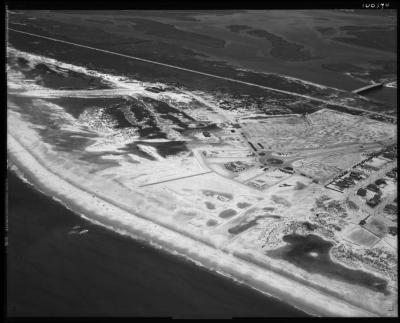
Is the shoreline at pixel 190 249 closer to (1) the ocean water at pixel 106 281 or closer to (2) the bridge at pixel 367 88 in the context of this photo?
(1) the ocean water at pixel 106 281

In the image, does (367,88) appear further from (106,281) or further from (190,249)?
(106,281)

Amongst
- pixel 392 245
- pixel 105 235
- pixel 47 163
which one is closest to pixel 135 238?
pixel 105 235

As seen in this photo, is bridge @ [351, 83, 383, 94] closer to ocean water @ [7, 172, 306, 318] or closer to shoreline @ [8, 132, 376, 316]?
shoreline @ [8, 132, 376, 316]

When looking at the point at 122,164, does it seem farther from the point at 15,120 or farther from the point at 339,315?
the point at 339,315

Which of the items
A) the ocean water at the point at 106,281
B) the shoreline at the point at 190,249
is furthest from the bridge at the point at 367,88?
the ocean water at the point at 106,281

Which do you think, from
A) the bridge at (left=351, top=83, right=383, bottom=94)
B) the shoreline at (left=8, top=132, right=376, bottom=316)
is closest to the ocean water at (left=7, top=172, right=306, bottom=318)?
the shoreline at (left=8, top=132, right=376, bottom=316)

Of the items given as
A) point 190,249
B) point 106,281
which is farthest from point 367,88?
point 106,281
